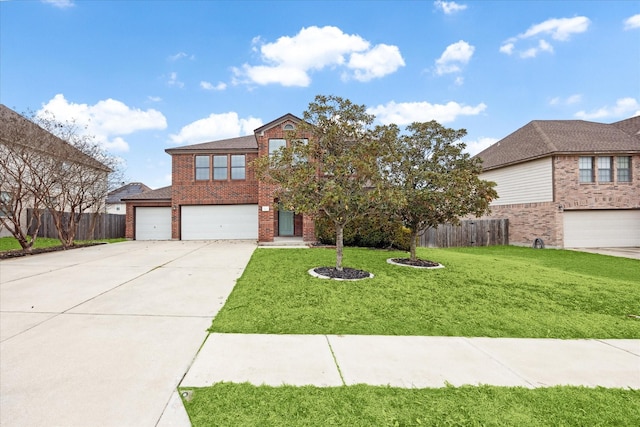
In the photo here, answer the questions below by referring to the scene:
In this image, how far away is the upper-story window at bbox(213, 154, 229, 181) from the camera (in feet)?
53.8

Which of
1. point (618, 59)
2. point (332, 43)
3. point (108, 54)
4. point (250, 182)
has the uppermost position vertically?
point (332, 43)

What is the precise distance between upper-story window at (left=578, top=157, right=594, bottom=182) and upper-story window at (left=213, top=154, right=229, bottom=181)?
1908 cm

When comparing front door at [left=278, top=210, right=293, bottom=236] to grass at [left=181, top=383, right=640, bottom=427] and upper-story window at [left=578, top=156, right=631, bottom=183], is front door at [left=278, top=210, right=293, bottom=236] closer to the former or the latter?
grass at [left=181, top=383, right=640, bottom=427]

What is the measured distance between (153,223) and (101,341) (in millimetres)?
15642

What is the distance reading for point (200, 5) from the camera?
1091 cm

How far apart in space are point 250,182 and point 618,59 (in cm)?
1766

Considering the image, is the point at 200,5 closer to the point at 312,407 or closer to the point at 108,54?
the point at 108,54

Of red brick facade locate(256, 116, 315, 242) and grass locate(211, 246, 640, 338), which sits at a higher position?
red brick facade locate(256, 116, 315, 242)

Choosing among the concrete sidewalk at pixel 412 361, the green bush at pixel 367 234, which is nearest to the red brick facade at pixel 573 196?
the green bush at pixel 367 234

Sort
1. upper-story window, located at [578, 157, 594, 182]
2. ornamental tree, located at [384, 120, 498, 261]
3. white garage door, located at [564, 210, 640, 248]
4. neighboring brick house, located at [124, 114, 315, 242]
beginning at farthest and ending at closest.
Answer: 1. neighboring brick house, located at [124, 114, 315, 242]
2. white garage door, located at [564, 210, 640, 248]
3. upper-story window, located at [578, 157, 594, 182]
4. ornamental tree, located at [384, 120, 498, 261]

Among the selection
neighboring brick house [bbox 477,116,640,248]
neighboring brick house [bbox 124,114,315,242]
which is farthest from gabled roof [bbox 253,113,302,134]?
neighboring brick house [bbox 477,116,640,248]

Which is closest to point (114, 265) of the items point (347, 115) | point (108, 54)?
point (347, 115)

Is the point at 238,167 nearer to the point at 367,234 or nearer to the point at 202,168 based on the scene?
the point at 202,168

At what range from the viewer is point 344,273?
7316 mm
